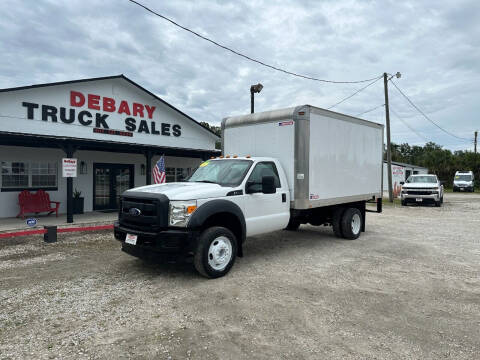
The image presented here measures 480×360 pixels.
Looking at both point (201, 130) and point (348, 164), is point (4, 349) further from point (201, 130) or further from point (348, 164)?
point (201, 130)

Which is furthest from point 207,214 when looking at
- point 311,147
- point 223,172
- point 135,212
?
point 311,147

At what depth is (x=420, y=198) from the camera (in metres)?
18.0

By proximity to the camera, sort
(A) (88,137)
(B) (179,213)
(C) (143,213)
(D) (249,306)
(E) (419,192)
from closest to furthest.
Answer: (D) (249,306) → (B) (179,213) → (C) (143,213) → (A) (88,137) → (E) (419,192)

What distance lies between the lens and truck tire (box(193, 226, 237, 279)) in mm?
5113

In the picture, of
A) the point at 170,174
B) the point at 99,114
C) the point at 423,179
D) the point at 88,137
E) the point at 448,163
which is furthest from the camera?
the point at 448,163

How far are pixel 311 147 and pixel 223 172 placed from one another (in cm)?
192

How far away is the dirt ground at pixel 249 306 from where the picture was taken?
10.8 ft

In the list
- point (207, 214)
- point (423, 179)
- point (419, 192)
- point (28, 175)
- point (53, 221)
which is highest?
point (28, 175)

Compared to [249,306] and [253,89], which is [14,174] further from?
[249,306]

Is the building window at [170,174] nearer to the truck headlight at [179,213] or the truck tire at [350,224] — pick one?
the truck tire at [350,224]

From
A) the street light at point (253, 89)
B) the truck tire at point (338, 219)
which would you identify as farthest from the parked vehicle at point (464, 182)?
the truck tire at point (338, 219)

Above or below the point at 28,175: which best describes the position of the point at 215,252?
below

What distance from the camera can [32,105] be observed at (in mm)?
11969

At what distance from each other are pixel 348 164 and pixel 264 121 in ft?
8.10
